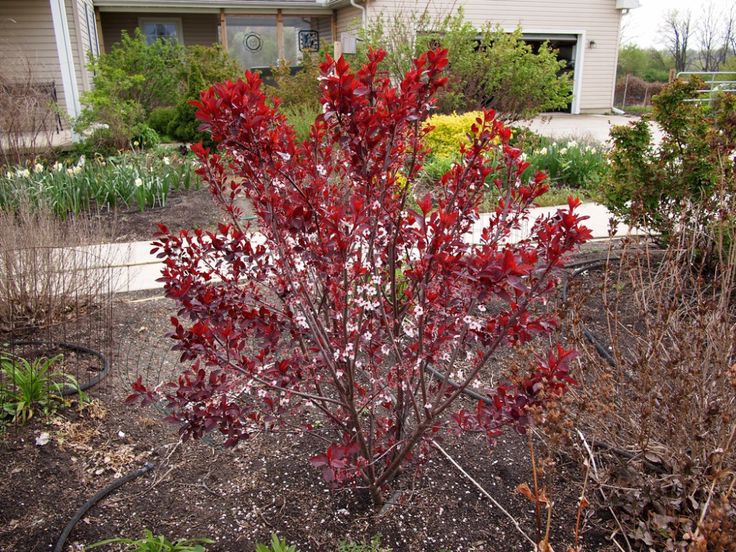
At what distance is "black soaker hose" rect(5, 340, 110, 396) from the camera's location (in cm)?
297

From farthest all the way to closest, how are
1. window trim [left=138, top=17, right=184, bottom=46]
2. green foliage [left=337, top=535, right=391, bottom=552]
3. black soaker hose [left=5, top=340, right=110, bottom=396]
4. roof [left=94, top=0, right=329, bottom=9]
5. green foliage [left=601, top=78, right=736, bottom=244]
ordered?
1. window trim [left=138, top=17, right=184, bottom=46]
2. roof [left=94, top=0, right=329, bottom=9]
3. green foliage [left=601, top=78, right=736, bottom=244]
4. black soaker hose [left=5, top=340, right=110, bottom=396]
5. green foliage [left=337, top=535, right=391, bottom=552]

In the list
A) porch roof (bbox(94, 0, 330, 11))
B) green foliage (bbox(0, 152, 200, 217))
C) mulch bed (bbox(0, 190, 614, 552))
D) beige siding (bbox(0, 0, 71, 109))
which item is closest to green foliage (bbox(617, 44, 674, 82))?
porch roof (bbox(94, 0, 330, 11))

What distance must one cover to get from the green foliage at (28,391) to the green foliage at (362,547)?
5.06 feet

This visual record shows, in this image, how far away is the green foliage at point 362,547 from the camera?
2070 millimetres

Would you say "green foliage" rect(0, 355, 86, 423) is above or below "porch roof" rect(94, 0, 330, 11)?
below

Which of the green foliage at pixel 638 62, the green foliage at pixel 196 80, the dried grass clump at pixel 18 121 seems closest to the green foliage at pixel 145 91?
the green foliage at pixel 196 80

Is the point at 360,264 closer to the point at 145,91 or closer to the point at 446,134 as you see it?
the point at 446,134

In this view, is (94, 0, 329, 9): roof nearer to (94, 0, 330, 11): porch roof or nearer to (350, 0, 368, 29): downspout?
(94, 0, 330, 11): porch roof

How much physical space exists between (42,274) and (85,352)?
0.58 metres

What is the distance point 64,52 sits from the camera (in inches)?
413

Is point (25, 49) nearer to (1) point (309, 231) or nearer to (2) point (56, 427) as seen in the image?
(2) point (56, 427)

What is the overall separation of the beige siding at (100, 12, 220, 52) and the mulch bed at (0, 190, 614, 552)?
762 inches

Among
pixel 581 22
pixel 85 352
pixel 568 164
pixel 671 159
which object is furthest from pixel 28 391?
pixel 581 22

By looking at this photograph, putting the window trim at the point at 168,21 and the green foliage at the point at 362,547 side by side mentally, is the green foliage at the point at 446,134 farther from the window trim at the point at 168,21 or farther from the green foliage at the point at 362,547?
the window trim at the point at 168,21
